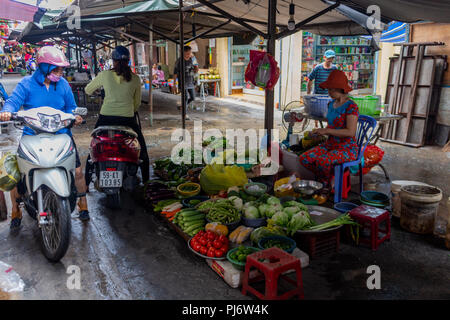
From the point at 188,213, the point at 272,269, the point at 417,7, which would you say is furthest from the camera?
the point at 417,7

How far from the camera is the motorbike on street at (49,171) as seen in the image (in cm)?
319

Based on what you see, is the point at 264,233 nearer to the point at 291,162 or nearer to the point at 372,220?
the point at 372,220

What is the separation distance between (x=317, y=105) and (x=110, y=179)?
3348mm

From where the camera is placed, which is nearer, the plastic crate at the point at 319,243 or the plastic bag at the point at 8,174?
the plastic crate at the point at 319,243

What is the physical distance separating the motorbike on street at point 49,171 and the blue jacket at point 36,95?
0.72 ft

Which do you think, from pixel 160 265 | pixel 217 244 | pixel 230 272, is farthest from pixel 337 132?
pixel 160 265

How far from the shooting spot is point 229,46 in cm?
1616

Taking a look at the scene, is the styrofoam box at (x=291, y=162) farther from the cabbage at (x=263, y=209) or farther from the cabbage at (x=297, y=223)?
the cabbage at (x=297, y=223)

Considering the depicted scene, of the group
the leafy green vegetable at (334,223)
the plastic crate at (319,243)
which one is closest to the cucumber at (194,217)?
the plastic crate at (319,243)

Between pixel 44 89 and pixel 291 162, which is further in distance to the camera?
pixel 291 162

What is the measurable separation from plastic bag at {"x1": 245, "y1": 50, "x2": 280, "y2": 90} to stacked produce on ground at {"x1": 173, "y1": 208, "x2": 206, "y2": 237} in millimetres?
1997

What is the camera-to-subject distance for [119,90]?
4668 millimetres

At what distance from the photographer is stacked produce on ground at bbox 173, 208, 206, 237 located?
3.78m

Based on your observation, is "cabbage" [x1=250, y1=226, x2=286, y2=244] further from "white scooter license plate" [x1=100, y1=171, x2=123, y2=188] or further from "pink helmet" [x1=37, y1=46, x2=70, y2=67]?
"pink helmet" [x1=37, y1=46, x2=70, y2=67]
